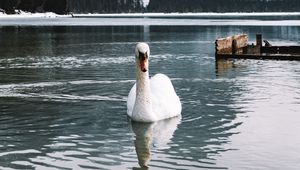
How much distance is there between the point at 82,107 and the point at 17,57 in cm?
2765

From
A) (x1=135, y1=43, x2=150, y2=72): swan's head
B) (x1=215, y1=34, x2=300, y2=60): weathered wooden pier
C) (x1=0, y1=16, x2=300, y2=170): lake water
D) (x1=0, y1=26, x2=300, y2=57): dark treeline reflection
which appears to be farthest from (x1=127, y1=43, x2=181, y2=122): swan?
(x1=0, y1=26, x2=300, y2=57): dark treeline reflection

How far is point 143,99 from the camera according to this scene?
18.9 m

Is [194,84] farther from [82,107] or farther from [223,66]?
[223,66]

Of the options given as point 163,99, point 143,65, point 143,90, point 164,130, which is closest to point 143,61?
point 143,65

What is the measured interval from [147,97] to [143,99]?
136mm

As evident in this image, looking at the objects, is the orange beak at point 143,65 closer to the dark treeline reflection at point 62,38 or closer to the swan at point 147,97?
the swan at point 147,97

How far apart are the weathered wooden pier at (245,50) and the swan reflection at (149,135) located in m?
27.1

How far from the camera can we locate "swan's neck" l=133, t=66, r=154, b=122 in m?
19.0

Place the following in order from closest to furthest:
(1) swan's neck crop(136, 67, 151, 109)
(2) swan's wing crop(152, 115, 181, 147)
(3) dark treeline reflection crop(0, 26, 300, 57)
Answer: (2) swan's wing crop(152, 115, 181, 147) → (1) swan's neck crop(136, 67, 151, 109) → (3) dark treeline reflection crop(0, 26, 300, 57)

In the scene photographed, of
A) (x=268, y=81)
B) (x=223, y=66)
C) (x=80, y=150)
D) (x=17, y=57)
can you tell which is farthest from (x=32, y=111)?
(x=17, y=57)

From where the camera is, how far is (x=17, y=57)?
163 feet

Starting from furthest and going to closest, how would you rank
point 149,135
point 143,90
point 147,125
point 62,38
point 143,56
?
point 62,38 < point 147,125 < point 143,90 < point 143,56 < point 149,135

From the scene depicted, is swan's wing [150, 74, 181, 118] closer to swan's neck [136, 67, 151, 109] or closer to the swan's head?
swan's neck [136, 67, 151, 109]

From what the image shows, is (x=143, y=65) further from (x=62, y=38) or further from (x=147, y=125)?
(x=62, y=38)
